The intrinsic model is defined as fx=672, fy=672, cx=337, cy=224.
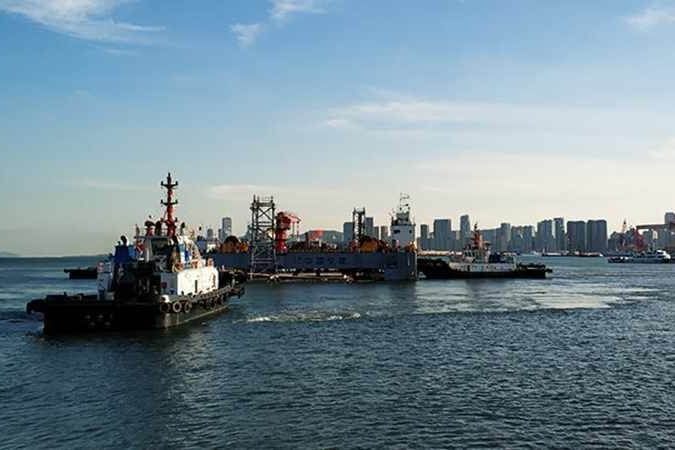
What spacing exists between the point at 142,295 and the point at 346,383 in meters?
24.2

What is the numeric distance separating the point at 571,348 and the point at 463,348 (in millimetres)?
6705

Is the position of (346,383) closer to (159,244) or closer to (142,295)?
(142,295)

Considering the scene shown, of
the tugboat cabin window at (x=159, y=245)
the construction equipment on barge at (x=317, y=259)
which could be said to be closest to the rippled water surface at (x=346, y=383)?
the tugboat cabin window at (x=159, y=245)

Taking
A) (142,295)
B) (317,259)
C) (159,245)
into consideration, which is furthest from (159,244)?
(317,259)

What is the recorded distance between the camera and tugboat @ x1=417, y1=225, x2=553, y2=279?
124438 mm

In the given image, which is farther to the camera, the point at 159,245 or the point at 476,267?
the point at 476,267

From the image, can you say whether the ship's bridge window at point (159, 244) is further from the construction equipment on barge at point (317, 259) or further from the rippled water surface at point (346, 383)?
the construction equipment on barge at point (317, 259)

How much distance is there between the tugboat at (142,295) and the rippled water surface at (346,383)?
185 cm

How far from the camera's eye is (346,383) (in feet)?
100

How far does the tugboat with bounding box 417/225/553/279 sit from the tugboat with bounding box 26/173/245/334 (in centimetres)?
7065

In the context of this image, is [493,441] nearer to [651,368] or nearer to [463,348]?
[651,368]

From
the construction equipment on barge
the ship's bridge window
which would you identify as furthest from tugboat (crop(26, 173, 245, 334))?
the construction equipment on barge

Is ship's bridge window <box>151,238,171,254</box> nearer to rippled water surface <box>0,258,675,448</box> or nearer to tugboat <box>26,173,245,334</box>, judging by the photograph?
tugboat <box>26,173,245,334</box>

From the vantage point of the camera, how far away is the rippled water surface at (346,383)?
907 inches
